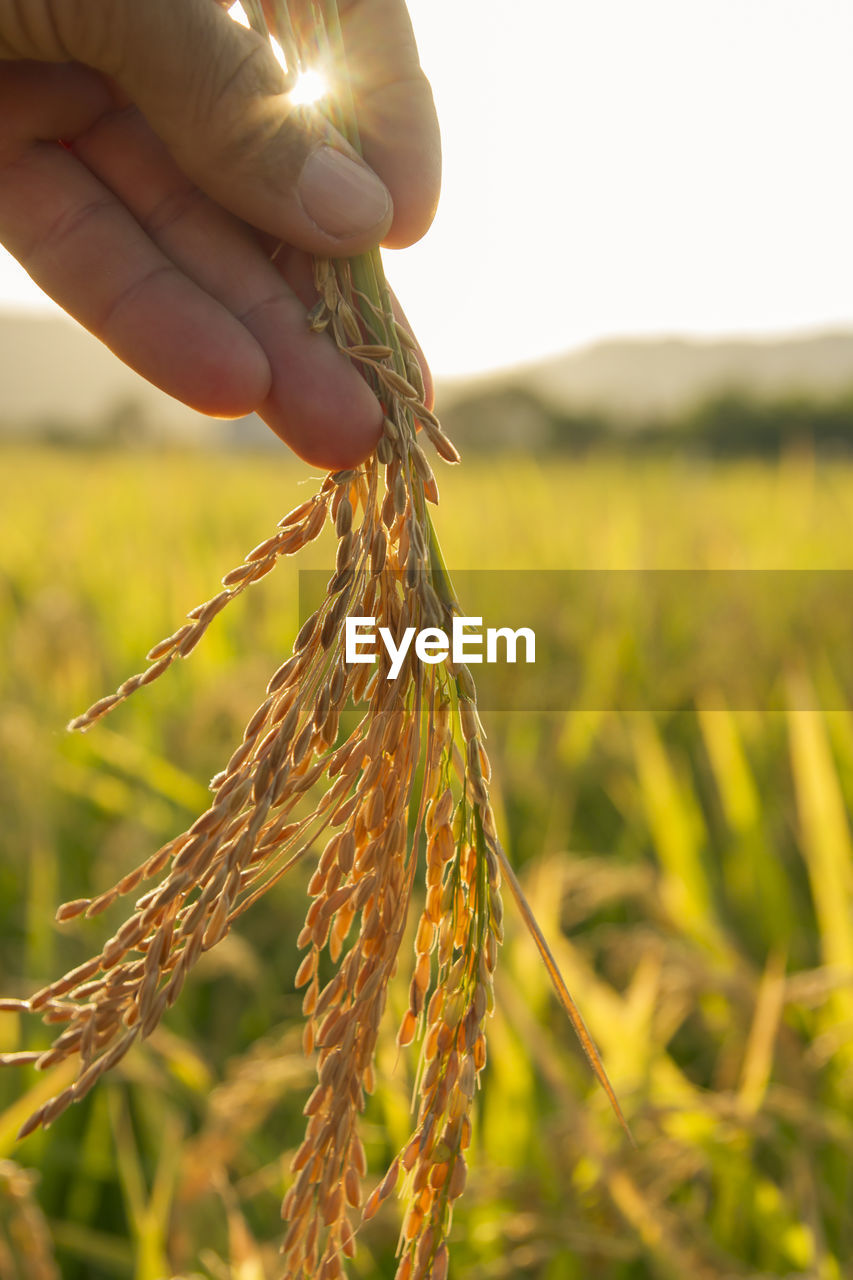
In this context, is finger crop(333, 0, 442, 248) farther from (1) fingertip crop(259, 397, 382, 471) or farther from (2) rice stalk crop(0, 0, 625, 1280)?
(2) rice stalk crop(0, 0, 625, 1280)

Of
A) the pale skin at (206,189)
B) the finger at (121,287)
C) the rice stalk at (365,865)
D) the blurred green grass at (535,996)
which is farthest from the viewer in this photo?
the blurred green grass at (535,996)

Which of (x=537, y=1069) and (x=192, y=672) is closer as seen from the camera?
(x=537, y=1069)

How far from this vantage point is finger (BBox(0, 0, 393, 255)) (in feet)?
2.89

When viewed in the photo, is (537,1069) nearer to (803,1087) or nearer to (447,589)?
(803,1087)

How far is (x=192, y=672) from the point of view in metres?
2.95

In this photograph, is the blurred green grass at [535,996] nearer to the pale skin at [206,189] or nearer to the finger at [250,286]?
the finger at [250,286]

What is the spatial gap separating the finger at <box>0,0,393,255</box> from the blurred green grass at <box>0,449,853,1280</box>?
0.26m

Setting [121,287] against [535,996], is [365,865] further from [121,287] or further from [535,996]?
[535,996]

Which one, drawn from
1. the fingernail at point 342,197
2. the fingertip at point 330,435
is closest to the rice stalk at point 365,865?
the fingertip at point 330,435

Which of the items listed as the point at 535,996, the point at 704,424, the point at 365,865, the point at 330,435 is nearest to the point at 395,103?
the point at 330,435

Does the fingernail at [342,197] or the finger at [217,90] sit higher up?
the finger at [217,90]

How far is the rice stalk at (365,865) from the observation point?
2.03 ft

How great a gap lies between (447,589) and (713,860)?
1.83 m

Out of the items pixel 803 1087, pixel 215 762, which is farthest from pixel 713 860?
pixel 215 762
